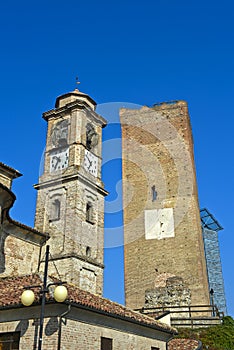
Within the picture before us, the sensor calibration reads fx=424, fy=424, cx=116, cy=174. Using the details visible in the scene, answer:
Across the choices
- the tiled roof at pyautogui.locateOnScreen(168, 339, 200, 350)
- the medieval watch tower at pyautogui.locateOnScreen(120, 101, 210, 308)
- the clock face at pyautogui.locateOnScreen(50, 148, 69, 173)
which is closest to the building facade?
the clock face at pyautogui.locateOnScreen(50, 148, 69, 173)

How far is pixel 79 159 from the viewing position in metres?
25.8

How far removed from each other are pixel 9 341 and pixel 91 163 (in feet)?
56.5

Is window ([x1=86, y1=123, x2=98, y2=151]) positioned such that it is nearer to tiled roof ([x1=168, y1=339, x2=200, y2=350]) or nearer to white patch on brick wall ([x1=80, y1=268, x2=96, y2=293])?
white patch on brick wall ([x1=80, y1=268, x2=96, y2=293])

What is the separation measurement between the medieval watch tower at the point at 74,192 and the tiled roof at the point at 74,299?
924 centimetres

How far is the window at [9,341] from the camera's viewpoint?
10.4 meters

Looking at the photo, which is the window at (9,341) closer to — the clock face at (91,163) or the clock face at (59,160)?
the clock face at (59,160)

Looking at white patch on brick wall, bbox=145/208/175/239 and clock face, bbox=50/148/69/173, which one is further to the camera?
white patch on brick wall, bbox=145/208/175/239

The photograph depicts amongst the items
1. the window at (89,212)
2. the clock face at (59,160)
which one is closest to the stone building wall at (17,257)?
the window at (89,212)

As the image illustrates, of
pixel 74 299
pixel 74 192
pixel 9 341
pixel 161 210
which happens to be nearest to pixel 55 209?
pixel 74 192

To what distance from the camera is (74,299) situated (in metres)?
10.4

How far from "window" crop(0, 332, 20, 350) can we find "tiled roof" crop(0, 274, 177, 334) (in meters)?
0.71

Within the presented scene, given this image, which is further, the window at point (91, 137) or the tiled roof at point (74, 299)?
the window at point (91, 137)

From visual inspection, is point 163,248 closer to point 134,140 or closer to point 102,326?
Result: point 134,140

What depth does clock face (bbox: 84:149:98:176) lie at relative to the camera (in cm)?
2645
